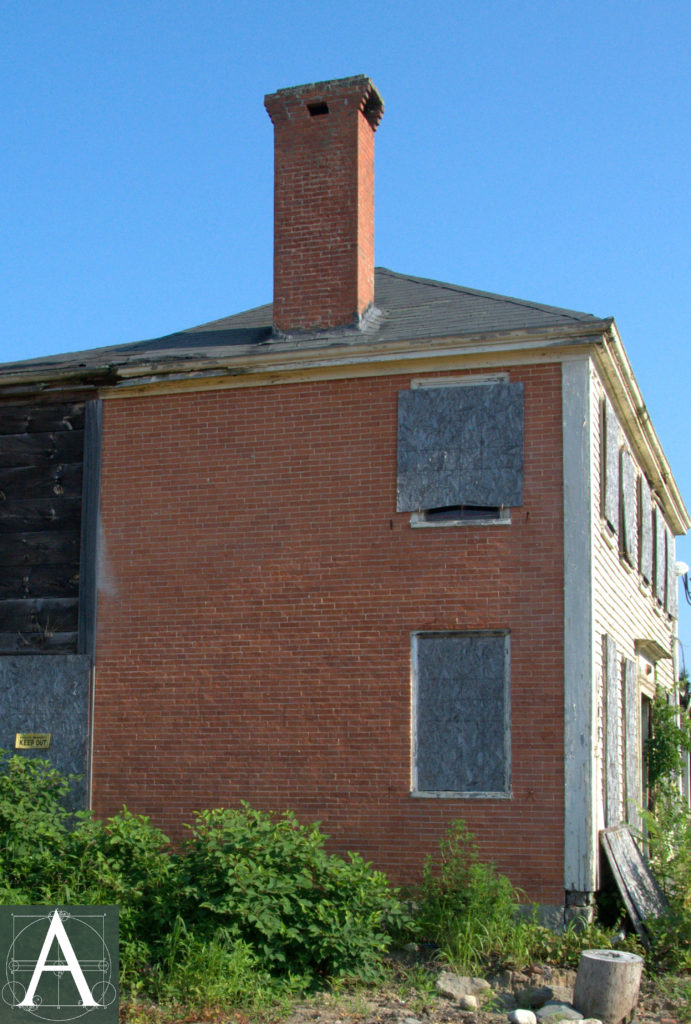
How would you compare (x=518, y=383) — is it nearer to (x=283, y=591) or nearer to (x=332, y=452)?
(x=332, y=452)

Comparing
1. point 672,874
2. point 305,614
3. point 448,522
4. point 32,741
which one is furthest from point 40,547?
point 672,874

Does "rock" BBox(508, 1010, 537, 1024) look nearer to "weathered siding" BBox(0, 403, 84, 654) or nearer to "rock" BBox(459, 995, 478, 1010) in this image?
"rock" BBox(459, 995, 478, 1010)

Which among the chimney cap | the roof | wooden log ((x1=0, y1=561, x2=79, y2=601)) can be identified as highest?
the chimney cap

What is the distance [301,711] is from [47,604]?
10.8ft

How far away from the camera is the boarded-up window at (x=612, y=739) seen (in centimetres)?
1248

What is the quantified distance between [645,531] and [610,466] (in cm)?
384

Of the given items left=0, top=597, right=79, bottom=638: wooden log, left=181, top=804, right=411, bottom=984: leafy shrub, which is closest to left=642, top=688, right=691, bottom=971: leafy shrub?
left=181, top=804, right=411, bottom=984: leafy shrub

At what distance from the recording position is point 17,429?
1438cm

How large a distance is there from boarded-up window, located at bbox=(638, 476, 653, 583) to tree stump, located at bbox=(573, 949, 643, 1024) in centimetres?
745

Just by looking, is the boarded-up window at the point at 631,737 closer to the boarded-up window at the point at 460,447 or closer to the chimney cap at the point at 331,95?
the boarded-up window at the point at 460,447

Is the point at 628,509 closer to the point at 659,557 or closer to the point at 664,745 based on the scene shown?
the point at 664,745

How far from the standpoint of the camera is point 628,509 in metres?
14.7

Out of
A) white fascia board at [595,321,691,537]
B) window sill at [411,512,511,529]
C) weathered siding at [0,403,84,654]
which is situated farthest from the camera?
weathered siding at [0,403,84,654]

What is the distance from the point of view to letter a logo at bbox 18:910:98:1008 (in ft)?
28.8
